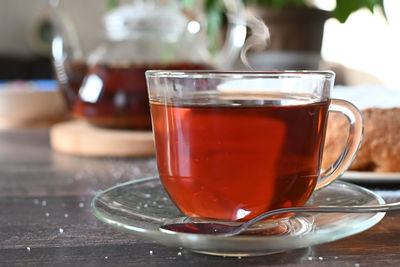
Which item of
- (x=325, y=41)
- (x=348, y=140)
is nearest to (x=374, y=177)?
(x=348, y=140)

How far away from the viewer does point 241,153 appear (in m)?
0.37

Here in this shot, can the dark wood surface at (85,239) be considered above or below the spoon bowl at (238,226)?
below

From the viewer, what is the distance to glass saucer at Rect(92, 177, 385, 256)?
0.30 metres

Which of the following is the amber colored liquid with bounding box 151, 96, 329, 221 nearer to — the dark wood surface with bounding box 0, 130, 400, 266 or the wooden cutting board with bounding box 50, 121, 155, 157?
the dark wood surface with bounding box 0, 130, 400, 266

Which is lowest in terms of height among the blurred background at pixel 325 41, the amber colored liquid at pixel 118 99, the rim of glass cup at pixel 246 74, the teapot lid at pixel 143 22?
the blurred background at pixel 325 41

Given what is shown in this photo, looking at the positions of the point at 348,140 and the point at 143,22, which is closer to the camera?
the point at 348,140

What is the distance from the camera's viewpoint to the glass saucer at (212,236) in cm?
30

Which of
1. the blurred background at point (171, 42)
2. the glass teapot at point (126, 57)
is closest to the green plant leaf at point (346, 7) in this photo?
the blurred background at point (171, 42)

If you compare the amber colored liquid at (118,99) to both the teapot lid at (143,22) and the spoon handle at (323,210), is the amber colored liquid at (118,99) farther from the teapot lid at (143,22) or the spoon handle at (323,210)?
the spoon handle at (323,210)

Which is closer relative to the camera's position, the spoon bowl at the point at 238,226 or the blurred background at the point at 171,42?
the spoon bowl at the point at 238,226

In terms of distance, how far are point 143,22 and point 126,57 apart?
70 mm

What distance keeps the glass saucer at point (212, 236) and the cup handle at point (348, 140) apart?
2 centimetres

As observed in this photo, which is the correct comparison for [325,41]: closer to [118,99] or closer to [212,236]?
[118,99]

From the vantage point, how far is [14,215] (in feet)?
1.52
